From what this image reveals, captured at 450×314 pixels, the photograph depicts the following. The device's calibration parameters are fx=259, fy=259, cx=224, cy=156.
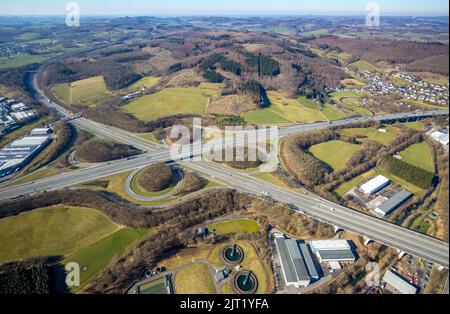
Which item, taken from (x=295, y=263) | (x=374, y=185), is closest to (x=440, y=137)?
(x=374, y=185)

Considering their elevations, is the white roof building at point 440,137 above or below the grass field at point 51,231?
above

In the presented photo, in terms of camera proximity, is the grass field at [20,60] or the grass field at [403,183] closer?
the grass field at [403,183]

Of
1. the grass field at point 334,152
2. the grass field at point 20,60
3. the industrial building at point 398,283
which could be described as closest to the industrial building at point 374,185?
the grass field at point 334,152

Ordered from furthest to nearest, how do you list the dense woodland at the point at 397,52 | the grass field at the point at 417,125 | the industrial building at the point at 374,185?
the dense woodland at the point at 397,52 → the grass field at the point at 417,125 → the industrial building at the point at 374,185

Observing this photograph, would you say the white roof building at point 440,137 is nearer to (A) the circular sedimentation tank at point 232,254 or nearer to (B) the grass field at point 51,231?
(A) the circular sedimentation tank at point 232,254

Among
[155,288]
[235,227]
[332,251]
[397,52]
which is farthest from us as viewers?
[397,52]

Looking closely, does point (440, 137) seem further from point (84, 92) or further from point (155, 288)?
point (84, 92)
